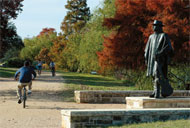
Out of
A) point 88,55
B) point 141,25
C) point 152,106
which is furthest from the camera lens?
point 88,55

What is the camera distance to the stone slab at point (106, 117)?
28.2 feet

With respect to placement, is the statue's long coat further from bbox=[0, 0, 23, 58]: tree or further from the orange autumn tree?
bbox=[0, 0, 23, 58]: tree

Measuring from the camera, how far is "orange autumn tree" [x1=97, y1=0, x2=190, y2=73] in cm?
1869

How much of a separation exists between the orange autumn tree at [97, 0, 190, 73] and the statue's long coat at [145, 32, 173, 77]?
6.73 m

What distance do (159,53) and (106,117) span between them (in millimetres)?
3796

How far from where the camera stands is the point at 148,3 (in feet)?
62.7

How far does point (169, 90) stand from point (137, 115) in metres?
3.59

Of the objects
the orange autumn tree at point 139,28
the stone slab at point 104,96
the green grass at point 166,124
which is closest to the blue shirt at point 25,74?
the stone slab at point 104,96

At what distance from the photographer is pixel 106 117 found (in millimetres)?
8766

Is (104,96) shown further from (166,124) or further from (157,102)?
(166,124)

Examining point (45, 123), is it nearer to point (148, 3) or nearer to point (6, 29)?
point (148, 3)

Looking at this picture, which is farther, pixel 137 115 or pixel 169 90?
pixel 169 90

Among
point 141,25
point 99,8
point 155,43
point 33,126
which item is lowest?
point 33,126

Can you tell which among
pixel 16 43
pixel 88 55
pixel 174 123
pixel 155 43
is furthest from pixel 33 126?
pixel 88 55
